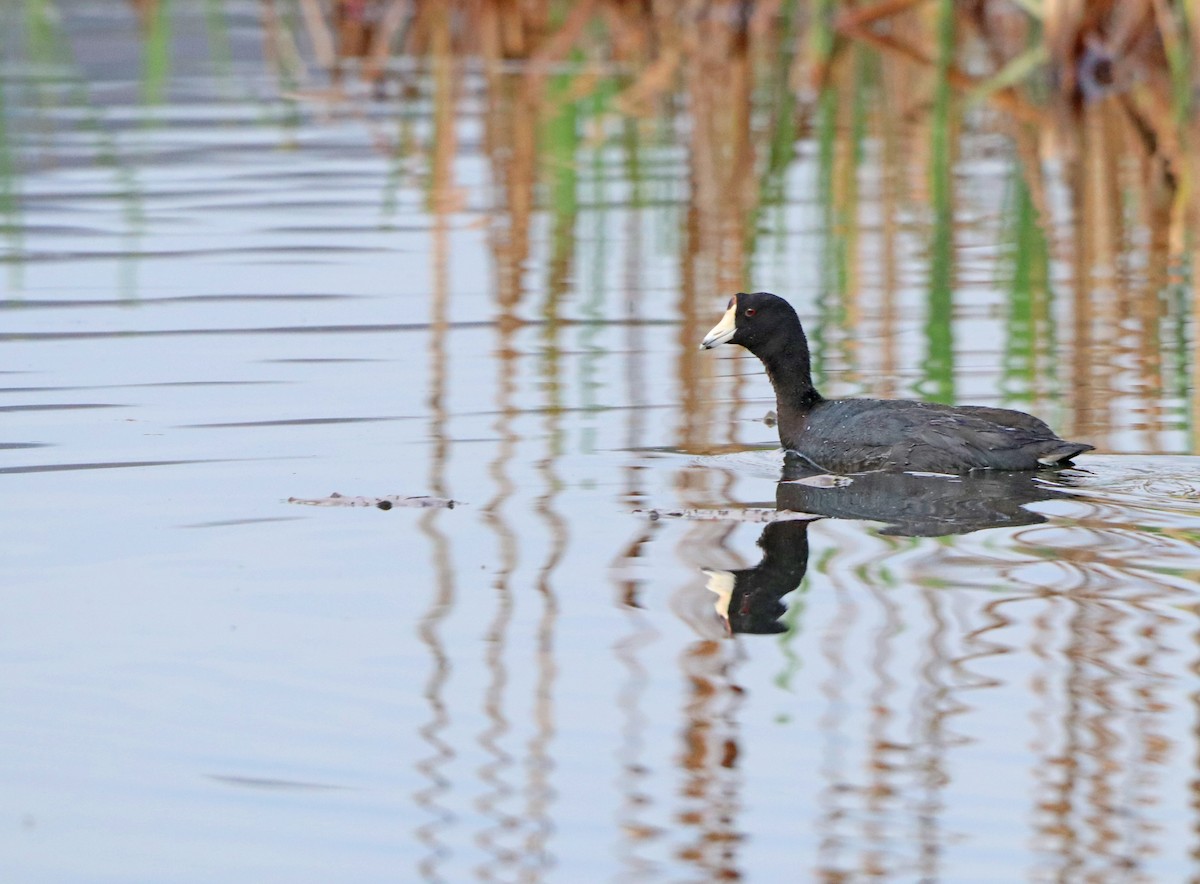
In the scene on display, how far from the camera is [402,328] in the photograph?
9227 millimetres

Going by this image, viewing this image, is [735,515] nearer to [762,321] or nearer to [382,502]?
[382,502]

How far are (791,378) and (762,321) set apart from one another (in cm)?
28

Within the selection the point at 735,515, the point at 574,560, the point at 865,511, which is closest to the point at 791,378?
the point at 865,511

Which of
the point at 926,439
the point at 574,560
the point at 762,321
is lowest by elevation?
the point at 574,560

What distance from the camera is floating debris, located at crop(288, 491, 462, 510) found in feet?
20.4

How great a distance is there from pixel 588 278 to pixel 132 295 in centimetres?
208

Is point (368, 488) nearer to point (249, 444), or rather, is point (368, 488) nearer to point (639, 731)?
point (249, 444)

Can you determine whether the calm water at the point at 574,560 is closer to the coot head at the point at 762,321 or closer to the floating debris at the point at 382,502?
the floating debris at the point at 382,502

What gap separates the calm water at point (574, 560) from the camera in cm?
395

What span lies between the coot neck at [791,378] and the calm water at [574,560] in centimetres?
18

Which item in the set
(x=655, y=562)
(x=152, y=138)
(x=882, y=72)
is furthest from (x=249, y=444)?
(x=882, y=72)

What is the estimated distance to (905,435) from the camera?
679 cm

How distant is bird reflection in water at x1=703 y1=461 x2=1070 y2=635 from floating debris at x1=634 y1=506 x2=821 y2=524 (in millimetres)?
26

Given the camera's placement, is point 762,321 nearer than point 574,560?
No
